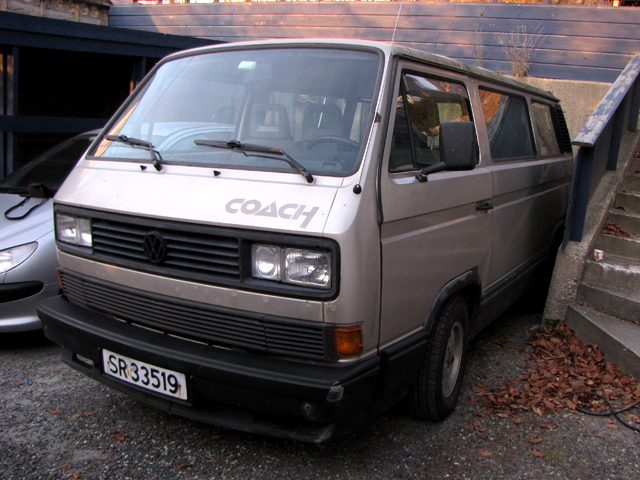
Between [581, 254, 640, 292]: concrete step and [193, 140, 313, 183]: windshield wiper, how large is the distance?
10.5ft

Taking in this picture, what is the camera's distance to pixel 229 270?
8.30 feet

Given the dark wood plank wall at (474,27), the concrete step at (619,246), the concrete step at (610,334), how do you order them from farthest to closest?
the dark wood plank wall at (474,27)
the concrete step at (619,246)
the concrete step at (610,334)

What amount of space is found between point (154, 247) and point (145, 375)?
0.62m

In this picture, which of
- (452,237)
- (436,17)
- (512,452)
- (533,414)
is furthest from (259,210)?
(436,17)

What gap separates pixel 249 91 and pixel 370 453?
207cm

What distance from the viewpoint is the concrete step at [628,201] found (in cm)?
548

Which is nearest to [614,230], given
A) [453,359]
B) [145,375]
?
[453,359]

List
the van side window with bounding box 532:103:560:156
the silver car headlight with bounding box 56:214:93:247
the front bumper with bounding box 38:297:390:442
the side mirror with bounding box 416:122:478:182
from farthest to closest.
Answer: the van side window with bounding box 532:103:560:156 → the silver car headlight with bounding box 56:214:93:247 → the side mirror with bounding box 416:122:478:182 → the front bumper with bounding box 38:297:390:442

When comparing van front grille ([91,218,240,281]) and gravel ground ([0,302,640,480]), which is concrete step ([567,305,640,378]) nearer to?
gravel ground ([0,302,640,480])

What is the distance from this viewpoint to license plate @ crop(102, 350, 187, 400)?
102 inches

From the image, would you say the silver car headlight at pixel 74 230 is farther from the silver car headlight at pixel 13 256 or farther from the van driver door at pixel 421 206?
the van driver door at pixel 421 206

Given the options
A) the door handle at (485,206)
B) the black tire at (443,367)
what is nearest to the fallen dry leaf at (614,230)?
the door handle at (485,206)

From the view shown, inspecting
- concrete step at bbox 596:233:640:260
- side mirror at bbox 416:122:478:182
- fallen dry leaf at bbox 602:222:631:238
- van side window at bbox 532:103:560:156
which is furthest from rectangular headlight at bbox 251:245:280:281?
fallen dry leaf at bbox 602:222:631:238

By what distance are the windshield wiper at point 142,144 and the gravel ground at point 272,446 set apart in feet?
4.89
